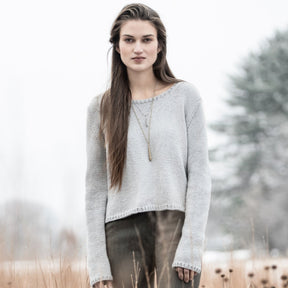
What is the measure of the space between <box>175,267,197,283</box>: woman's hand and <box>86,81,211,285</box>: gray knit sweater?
21 mm

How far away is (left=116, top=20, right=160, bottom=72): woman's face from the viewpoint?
1863 mm

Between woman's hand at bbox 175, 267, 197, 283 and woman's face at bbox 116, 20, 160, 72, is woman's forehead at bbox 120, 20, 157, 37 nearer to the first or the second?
woman's face at bbox 116, 20, 160, 72

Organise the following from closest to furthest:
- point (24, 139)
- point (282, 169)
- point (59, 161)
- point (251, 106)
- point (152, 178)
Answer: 1. point (152, 178)
2. point (59, 161)
3. point (24, 139)
4. point (282, 169)
5. point (251, 106)

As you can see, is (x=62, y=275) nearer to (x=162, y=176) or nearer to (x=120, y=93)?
(x=162, y=176)

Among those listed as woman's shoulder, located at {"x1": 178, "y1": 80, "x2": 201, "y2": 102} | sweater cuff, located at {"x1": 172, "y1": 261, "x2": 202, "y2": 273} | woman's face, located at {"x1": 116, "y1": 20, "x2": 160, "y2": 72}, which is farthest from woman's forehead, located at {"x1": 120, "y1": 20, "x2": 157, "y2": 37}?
sweater cuff, located at {"x1": 172, "y1": 261, "x2": 202, "y2": 273}

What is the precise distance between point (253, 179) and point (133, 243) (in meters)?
12.0

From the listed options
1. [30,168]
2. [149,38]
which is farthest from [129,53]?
[30,168]

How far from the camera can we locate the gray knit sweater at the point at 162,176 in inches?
68.2

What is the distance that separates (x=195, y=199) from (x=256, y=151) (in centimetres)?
1221

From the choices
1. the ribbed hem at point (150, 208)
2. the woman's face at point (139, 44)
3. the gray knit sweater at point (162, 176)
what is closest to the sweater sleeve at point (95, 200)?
the gray knit sweater at point (162, 176)

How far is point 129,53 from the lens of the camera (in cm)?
188

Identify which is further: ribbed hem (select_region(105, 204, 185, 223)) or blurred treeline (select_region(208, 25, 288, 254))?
blurred treeline (select_region(208, 25, 288, 254))

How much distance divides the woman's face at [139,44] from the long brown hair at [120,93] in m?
0.03

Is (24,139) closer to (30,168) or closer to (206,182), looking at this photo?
(30,168)
